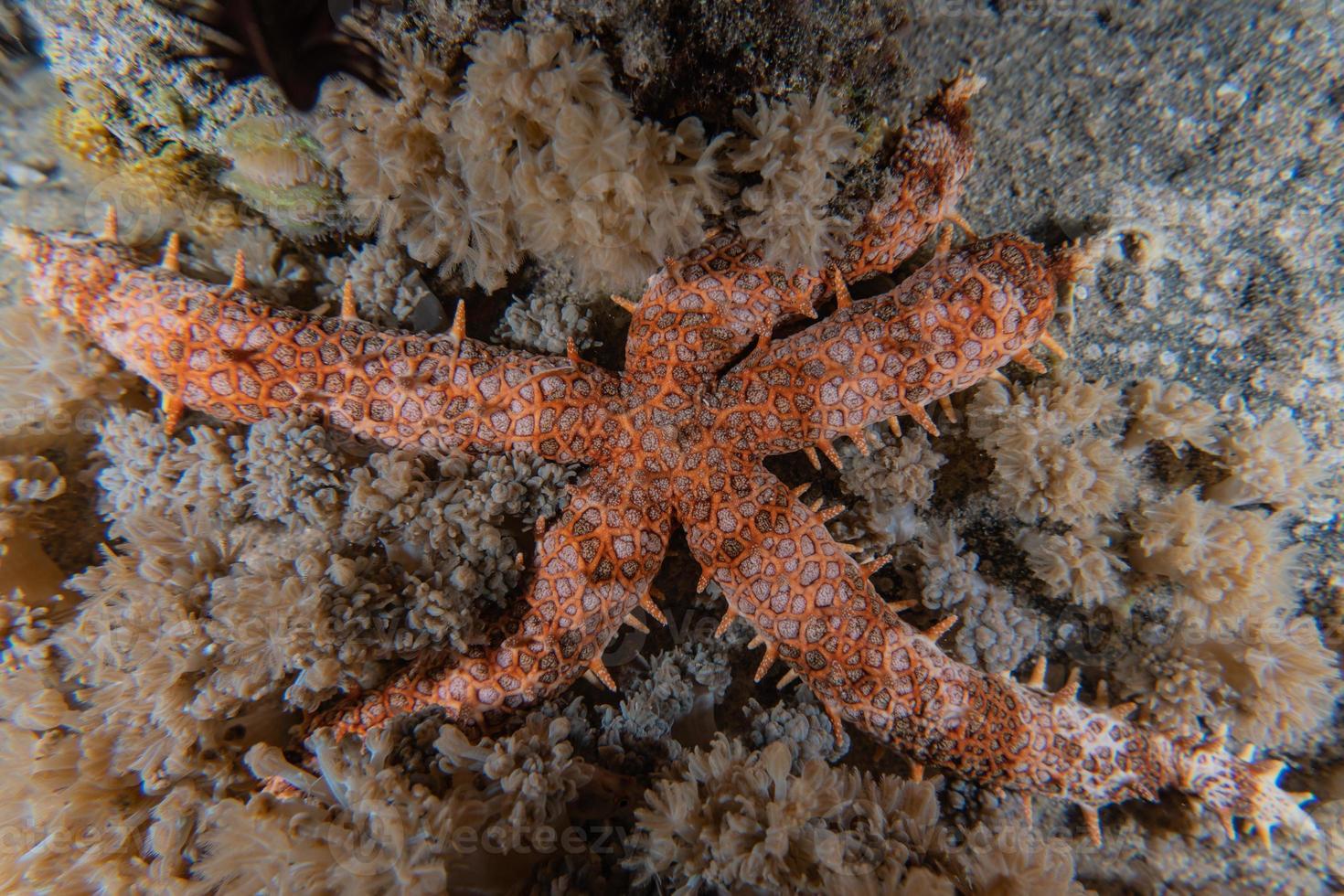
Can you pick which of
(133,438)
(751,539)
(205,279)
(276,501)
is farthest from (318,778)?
(205,279)

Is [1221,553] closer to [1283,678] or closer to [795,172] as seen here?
[1283,678]

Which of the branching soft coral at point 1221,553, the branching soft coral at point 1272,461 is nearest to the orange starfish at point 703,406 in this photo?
the branching soft coral at point 1221,553

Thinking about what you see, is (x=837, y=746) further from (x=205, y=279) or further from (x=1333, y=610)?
(x=205, y=279)

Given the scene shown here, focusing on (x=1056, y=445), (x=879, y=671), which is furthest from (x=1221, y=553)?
(x=879, y=671)

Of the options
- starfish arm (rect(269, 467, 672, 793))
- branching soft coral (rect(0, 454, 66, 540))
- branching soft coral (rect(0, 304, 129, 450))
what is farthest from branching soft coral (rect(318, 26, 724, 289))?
branching soft coral (rect(0, 454, 66, 540))

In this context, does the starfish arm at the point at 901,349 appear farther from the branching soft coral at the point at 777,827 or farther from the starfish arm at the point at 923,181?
the branching soft coral at the point at 777,827

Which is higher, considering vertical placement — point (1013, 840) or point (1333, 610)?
point (1333, 610)
